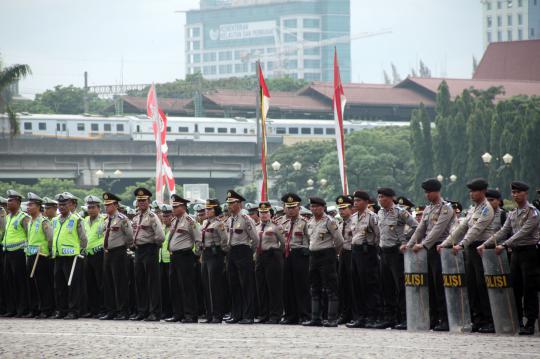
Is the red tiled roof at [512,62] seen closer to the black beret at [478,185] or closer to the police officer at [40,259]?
the police officer at [40,259]

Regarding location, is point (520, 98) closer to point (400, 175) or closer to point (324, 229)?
point (400, 175)

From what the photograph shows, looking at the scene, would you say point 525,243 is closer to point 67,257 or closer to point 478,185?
point 478,185

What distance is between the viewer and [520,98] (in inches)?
3174

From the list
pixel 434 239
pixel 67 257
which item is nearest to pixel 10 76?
pixel 67 257

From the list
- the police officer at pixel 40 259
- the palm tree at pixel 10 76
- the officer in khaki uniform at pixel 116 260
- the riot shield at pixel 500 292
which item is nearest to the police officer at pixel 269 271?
→ the officer in khaki uniform at pixel 116 260

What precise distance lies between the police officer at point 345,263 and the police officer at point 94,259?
357cm

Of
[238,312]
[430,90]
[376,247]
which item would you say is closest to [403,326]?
[376,247]

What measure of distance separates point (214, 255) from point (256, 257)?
58cm

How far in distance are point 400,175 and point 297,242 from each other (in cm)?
6660

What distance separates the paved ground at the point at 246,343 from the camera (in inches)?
502

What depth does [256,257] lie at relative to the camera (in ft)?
59.3

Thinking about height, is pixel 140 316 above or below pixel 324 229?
below

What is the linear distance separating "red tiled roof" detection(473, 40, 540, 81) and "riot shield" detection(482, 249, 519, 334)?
124853mm

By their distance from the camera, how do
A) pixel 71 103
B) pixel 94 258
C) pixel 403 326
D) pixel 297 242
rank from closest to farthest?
pixel 403 326
pixel 297 242
pixel 94 258
pixel 71 103
